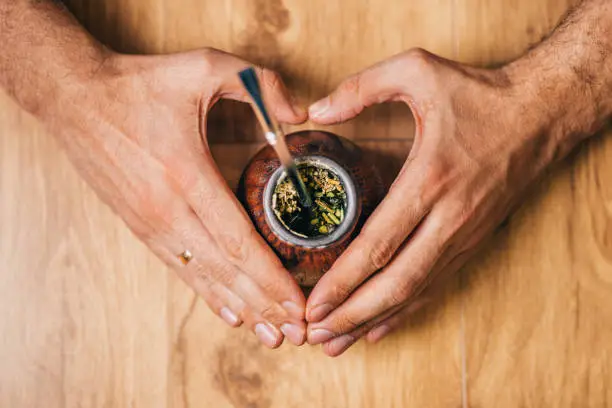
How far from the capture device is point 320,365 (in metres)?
0.92

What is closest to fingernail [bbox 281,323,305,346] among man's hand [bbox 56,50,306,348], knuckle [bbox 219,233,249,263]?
man's hand [bbox 56,50,306,348]

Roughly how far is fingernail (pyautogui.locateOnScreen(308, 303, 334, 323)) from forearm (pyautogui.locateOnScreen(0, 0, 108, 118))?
16.9 inches

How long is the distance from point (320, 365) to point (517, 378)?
0.30 metres

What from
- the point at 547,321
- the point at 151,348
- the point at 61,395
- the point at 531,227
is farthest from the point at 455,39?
the point at 61,395

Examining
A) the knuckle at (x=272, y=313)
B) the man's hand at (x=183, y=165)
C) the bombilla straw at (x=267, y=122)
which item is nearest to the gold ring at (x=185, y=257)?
the man's hand at (x=183, y=165)

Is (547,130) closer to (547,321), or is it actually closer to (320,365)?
(547,321)

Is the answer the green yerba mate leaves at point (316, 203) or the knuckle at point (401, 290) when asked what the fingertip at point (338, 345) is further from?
the green yerba mate leaves at point (316, 203)

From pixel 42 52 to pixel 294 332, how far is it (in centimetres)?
51

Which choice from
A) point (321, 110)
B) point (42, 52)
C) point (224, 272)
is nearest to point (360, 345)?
point (224, 272)

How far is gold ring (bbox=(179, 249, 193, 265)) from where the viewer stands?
0.82 m

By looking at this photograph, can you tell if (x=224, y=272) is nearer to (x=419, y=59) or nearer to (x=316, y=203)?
(x=316, y=203)

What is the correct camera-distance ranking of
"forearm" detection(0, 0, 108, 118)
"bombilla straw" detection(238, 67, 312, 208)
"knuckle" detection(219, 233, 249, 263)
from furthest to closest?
"forearm" detection(0, 0, 108, 118), "knuckle" detection(219, 233, 249, 263), "bombilla straw" detection(238, 67, 312, 208)

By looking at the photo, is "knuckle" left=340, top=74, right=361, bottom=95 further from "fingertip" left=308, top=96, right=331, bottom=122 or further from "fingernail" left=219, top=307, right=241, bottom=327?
"fingernail" left=219, top=307, right=241, bottom=327

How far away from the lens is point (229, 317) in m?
0.86
